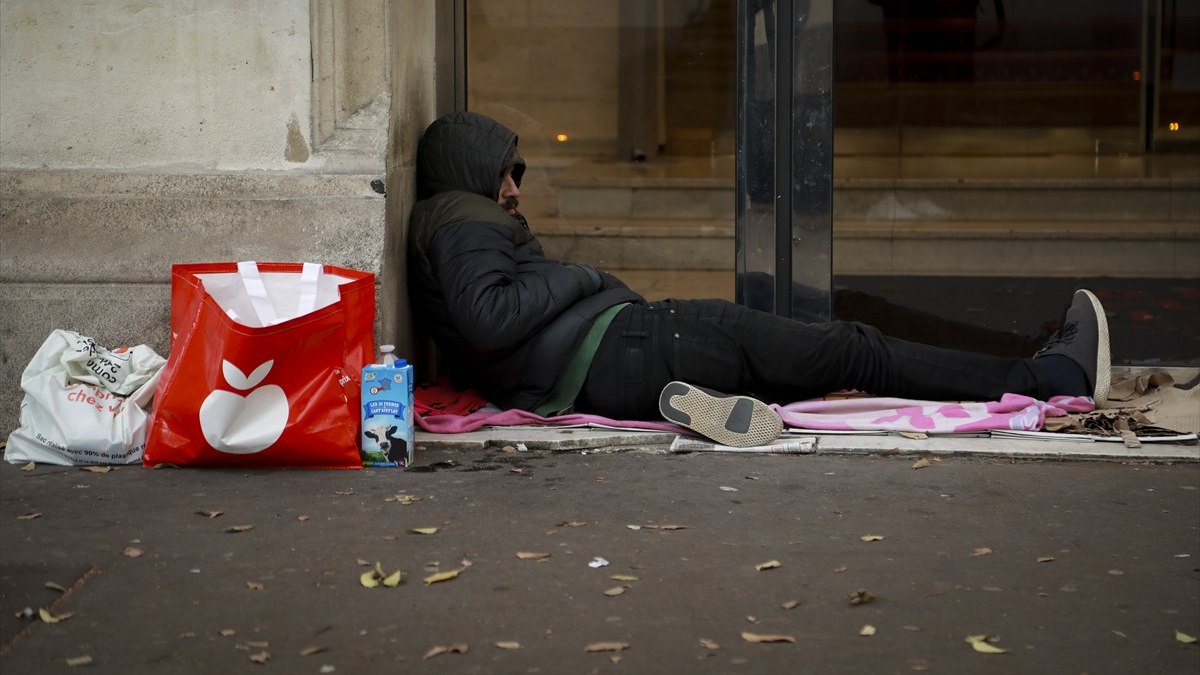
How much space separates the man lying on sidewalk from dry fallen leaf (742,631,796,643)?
178cm

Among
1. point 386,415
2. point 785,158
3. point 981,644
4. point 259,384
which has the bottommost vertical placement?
point 981,644

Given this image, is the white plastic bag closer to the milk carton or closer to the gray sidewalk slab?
the gray sidewalk slab

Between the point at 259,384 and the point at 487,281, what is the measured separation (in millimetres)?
910

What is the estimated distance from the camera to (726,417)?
4957 millimetres

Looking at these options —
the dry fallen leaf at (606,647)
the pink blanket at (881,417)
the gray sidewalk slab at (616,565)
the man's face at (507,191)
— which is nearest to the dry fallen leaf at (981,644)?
the gray sidewalk slab at (616,565)

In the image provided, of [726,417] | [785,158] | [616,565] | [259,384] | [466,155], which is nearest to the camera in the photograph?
[616,565]

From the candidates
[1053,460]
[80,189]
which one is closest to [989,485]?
[1053,460]

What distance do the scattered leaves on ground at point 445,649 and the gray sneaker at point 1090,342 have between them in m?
3.10

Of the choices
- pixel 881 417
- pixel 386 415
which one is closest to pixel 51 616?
pixel 386 415

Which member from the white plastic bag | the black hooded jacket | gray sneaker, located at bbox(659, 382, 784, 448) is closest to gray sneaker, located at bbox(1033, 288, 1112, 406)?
gray sneaker, located at bbox(659, 382, 784, 448)

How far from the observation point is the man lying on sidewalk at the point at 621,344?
5.03 m

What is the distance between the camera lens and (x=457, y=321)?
5.09 m

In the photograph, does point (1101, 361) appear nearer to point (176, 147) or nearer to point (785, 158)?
point (785, 158)

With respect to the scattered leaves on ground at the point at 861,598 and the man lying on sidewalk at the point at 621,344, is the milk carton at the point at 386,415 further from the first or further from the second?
the scattered leaves on ground at the point at 861,598
